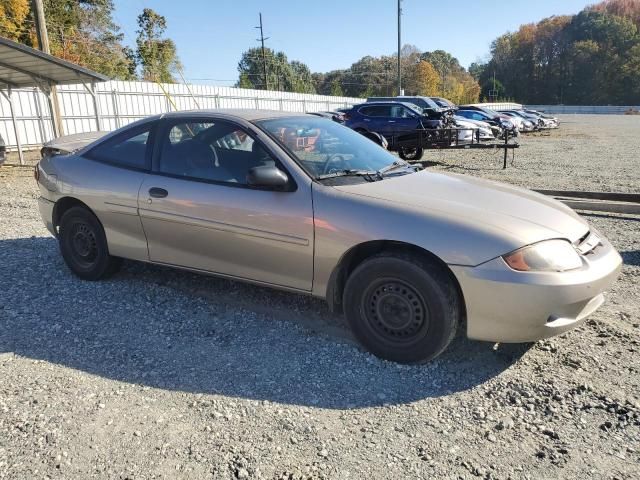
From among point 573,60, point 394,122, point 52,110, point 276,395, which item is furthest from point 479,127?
point 573,60

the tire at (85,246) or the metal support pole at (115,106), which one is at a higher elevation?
the metal support pole at (115,106)

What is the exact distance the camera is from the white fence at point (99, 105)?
1827 cm

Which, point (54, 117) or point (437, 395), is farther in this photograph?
point (54, 117)

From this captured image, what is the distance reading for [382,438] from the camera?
2.68m

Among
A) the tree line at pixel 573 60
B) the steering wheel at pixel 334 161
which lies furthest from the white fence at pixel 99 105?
the tree line at pixel 573 60

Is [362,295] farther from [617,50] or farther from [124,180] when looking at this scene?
[617,50]

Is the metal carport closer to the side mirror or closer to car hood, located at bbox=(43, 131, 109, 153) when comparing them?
car hood, located at bbox=(43, 131, 109, 153)

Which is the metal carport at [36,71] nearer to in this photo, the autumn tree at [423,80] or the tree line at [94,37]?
the tree line at [94,37]

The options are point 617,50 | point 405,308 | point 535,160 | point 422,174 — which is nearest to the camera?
point 405,308

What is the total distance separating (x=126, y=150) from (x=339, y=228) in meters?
2.28

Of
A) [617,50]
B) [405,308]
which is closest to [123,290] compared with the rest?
[405,308]

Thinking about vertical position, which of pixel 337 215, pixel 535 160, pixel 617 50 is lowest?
→ pixel 535 160

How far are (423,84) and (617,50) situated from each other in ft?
116

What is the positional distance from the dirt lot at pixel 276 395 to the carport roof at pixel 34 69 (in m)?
8.50
